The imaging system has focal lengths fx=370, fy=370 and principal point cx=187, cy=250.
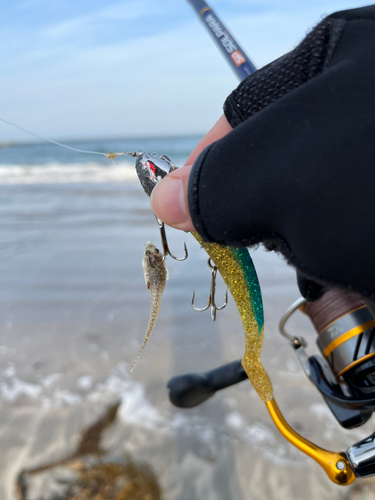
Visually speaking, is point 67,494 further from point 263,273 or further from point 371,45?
point 263,273

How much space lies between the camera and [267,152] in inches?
22.1

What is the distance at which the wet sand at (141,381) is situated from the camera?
1553mm

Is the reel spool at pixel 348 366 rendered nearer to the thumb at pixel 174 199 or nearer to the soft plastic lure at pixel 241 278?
the soft plastic lure at pixel 241 278

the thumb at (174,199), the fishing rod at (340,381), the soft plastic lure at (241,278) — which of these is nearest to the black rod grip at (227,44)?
the soft plastic lure at (241,278)

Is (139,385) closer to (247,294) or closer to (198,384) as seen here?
(198,384)

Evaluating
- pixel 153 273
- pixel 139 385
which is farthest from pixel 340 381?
pixel 139 385

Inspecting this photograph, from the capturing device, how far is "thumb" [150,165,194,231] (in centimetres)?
69

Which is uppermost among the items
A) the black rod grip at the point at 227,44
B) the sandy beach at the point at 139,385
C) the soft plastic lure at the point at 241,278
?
the black rod grip at the point at 227,44

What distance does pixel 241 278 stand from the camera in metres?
1.07

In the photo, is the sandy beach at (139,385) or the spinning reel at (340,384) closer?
the spinning reel at (340,384)

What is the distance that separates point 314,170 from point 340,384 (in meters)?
0.81

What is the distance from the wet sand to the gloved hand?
→ 1.34 m

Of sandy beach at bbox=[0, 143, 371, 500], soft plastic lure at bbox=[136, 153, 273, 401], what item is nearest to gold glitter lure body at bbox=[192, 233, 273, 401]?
soft plastic lure at bbox=[136, 153, 273, 401]

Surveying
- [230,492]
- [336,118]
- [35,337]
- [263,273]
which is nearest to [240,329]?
[263,273]
